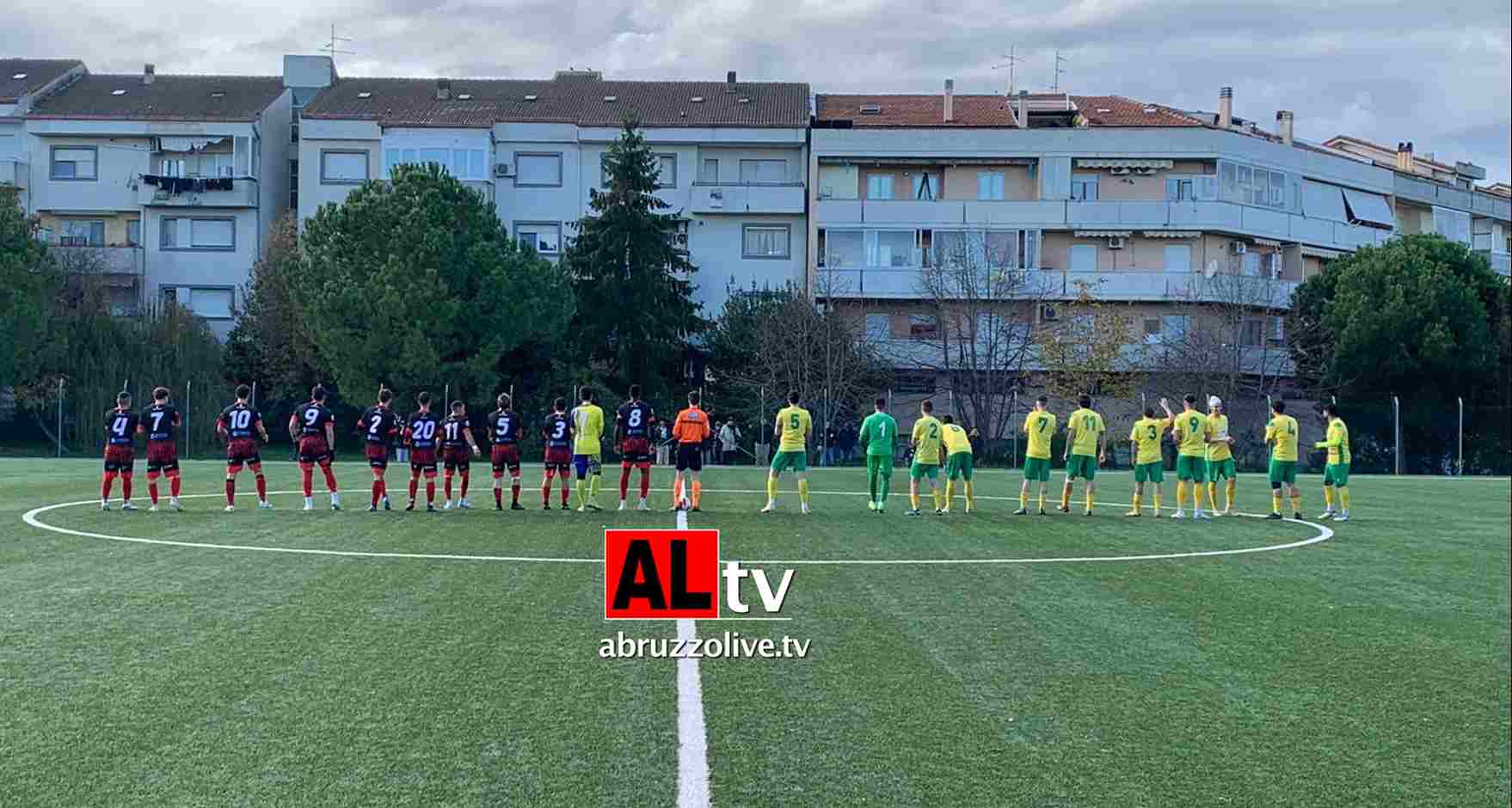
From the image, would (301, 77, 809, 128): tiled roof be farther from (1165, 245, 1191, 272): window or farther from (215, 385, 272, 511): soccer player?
(215, 385, 272, 511): soccer player

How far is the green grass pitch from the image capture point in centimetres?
689

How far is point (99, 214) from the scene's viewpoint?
207ft

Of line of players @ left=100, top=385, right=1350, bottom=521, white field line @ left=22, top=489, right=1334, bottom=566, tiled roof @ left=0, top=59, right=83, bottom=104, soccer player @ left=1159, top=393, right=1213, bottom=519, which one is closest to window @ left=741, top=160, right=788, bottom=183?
tiled roof @ left=0, top=59, right=83, bottom=104

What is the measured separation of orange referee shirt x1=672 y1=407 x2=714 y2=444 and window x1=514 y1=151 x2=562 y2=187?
134 ft

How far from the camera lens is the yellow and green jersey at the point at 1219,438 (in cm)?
2422

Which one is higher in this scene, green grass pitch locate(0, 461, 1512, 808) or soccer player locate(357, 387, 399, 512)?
soccer player locate(357, 387, 399, 512)

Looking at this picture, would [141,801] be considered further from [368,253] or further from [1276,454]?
[368,253]

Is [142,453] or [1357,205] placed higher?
[1357,205]

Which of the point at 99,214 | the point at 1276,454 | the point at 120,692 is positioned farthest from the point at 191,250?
the point at 120,692

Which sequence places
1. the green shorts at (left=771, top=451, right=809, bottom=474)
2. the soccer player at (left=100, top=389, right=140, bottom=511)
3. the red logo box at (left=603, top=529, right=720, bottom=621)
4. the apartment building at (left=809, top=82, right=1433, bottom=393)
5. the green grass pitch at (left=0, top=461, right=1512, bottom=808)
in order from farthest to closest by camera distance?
the apartment building at (left=809, top=82, right=1433, bottom=393) → the green shorts at (left=771, top=451, right=809, bottom=474) → the soccer player at (left=100, top=389, right=140, bottom=511) → the red logo box at (left=603, top=529, right=720, bottom=621) → the green grass pitch at (left=0, top=461, right=1512, bottom=808)

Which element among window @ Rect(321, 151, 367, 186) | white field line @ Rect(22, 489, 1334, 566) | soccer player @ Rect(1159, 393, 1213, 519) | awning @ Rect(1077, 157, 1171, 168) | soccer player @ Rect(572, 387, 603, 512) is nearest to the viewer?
white field line @ Rect(22, 489, 1334, 566)

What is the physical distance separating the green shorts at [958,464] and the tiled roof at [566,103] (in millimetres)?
38734

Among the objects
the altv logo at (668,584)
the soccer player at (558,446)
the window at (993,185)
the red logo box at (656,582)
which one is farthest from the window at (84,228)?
the red logo box at (656,582)

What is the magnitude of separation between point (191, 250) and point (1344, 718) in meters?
61.2
